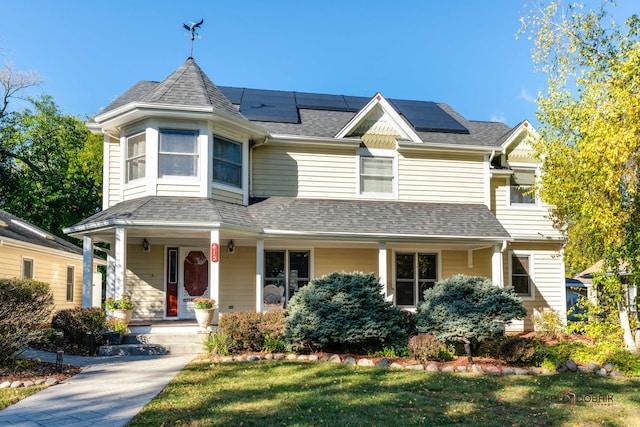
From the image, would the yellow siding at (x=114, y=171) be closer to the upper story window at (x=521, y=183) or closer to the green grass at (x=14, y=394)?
the green grass at (x=14, y=394)

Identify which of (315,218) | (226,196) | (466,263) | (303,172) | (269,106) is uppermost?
(269,106)

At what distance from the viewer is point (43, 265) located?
19562mm

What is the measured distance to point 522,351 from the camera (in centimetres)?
1005

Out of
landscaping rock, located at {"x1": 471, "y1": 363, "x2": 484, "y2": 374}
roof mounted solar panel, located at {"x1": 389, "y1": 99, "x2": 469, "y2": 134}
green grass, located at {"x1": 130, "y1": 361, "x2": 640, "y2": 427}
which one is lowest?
landscaping rock, located at {"x1": 471, "y1": 363, "x2": 484, "y2": 374}

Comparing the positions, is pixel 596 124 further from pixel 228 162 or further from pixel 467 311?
pixel 228 162

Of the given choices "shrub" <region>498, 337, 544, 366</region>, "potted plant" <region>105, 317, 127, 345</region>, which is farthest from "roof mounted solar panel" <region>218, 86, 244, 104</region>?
"shrub" <region>498, 337, 544, 366</region>

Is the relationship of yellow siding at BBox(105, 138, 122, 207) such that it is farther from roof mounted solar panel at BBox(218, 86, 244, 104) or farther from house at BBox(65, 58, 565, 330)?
roof mounted solar panel at BBox(218, 86, 244, 104)

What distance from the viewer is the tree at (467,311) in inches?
431

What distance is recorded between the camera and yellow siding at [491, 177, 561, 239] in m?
16.8

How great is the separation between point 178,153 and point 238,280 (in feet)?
14.3

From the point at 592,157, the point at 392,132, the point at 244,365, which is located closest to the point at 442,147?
the point at 392,132

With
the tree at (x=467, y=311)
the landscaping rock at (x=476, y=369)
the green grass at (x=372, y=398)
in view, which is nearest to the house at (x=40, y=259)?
the green grass at (x=372, y=398)

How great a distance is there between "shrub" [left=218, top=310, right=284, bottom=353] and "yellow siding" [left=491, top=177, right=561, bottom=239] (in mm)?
9271

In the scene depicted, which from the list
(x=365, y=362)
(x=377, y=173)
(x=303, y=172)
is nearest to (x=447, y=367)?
(x=365, y=362)
